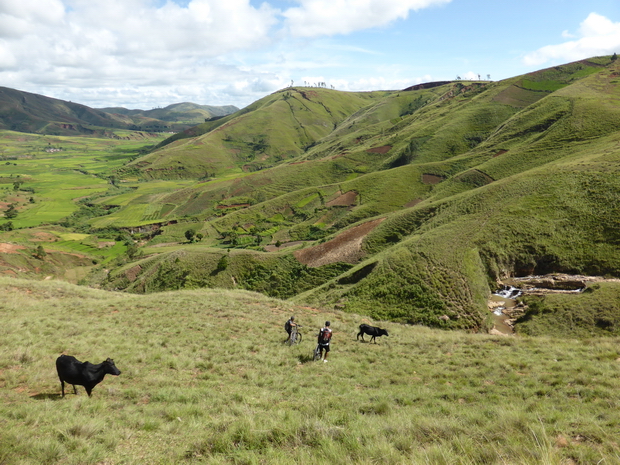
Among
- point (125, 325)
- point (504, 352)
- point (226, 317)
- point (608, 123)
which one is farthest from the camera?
point (608, 123)

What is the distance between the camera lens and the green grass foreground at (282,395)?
6.62 meters

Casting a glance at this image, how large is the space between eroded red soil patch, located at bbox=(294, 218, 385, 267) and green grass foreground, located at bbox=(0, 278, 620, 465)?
30.0 metres

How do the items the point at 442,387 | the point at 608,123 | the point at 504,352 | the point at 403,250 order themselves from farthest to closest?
the point at 608,123
the point at 403,250
the point at 504,352
the point at 442,387

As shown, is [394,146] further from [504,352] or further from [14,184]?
[14,184]

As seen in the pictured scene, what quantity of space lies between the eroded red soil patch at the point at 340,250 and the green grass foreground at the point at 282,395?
29993 millimetres

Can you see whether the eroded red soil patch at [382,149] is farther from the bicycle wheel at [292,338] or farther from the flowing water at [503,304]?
the bicycle wheel at [292,338]

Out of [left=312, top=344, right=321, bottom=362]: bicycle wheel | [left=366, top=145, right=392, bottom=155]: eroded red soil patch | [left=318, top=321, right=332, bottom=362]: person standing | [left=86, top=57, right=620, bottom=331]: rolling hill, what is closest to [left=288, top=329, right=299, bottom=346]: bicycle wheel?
[left=312, top=344, right=321, bottom=362]: bicycle wheel

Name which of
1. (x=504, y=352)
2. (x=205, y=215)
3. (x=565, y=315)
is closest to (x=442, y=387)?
(x=504, y=352)

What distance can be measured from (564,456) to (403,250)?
116 ft

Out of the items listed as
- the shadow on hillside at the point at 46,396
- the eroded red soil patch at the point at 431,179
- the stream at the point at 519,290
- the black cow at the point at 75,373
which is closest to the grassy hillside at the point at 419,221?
the eroded red soil patch at the point at 431,179

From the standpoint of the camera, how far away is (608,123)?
67.1m

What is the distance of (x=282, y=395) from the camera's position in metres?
11.6

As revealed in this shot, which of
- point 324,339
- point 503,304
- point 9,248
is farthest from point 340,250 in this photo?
point 9,248

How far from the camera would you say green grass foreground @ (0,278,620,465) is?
662cm
